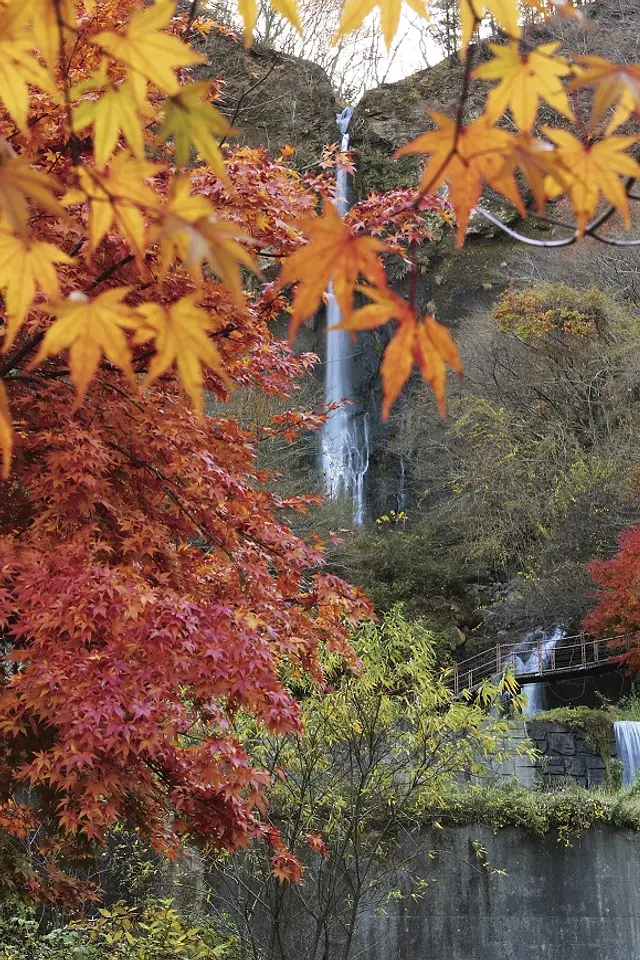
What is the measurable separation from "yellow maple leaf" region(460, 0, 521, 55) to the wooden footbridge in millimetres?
15021

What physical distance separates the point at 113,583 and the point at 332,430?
70.2ft

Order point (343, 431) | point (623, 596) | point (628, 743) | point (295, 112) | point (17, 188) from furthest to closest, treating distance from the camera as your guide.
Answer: point (295, 112), point (343, 431), point (623, 596), point (628, 743), point (17, 188)

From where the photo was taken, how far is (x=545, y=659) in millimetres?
17797

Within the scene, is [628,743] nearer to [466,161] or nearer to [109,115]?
[466,161]

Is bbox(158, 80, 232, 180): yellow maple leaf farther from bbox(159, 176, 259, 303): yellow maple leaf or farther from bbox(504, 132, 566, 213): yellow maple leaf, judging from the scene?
bbox(504, 132, 566, 213): yellow maple leaf

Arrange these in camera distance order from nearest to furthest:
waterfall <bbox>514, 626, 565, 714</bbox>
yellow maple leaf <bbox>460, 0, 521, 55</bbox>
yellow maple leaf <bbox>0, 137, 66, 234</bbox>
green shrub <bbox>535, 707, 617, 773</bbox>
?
yellow maple leaf <bbox>0, 137, 66, 234</bbox> < yellow maple leaf <bbox>460, 0, 521, 55</bbox> < green shrub <bbox>535, 707, 617, 773</bbox> < waterfall <bbox>514, 626, 565, 714</bbox>

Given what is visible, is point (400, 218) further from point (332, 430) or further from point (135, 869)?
point (332, 430)

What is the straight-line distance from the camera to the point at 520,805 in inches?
309

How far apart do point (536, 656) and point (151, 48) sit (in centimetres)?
1784

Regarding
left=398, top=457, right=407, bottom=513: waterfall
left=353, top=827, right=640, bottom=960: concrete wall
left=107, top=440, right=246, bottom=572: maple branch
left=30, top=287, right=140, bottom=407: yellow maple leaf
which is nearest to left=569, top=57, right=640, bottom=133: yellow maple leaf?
left=30, top=287, right=140, bottom=407: yellow maple leaf

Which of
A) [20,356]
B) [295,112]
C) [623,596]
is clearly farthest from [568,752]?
[295,112]

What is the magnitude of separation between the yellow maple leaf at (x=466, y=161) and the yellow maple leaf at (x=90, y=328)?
411 millimetres

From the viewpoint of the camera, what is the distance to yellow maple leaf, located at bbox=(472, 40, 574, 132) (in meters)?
1.23

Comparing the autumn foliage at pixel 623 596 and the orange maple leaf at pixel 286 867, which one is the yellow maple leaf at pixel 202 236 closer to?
the orange maple leaf at pixel 286 867
